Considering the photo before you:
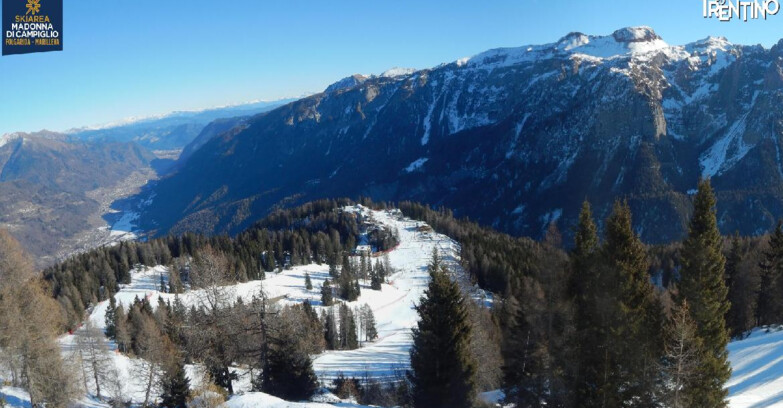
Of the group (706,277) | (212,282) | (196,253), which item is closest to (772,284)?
(706,277)

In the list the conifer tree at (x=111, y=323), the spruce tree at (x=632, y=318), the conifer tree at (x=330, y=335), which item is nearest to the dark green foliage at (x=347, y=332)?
the conifer tree at (x=330, y=335)

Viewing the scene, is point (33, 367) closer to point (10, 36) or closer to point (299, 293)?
point (10, 36)

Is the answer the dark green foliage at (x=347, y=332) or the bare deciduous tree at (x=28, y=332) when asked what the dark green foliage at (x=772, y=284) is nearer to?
the dark green foliage at (x=347, y=332)

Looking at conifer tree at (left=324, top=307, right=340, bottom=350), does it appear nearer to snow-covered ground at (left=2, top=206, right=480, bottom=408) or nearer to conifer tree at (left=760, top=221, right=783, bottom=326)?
snow-covered ground at (left=2, top=206, right=480, bottom=408)

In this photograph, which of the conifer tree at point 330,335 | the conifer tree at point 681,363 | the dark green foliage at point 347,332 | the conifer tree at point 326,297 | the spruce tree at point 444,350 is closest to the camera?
the conifer tree at point 681,363

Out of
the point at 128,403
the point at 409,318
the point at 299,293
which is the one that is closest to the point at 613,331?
the point at 128,403

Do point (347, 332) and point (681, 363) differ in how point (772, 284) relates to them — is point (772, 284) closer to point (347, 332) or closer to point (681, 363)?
point (681, 363)
